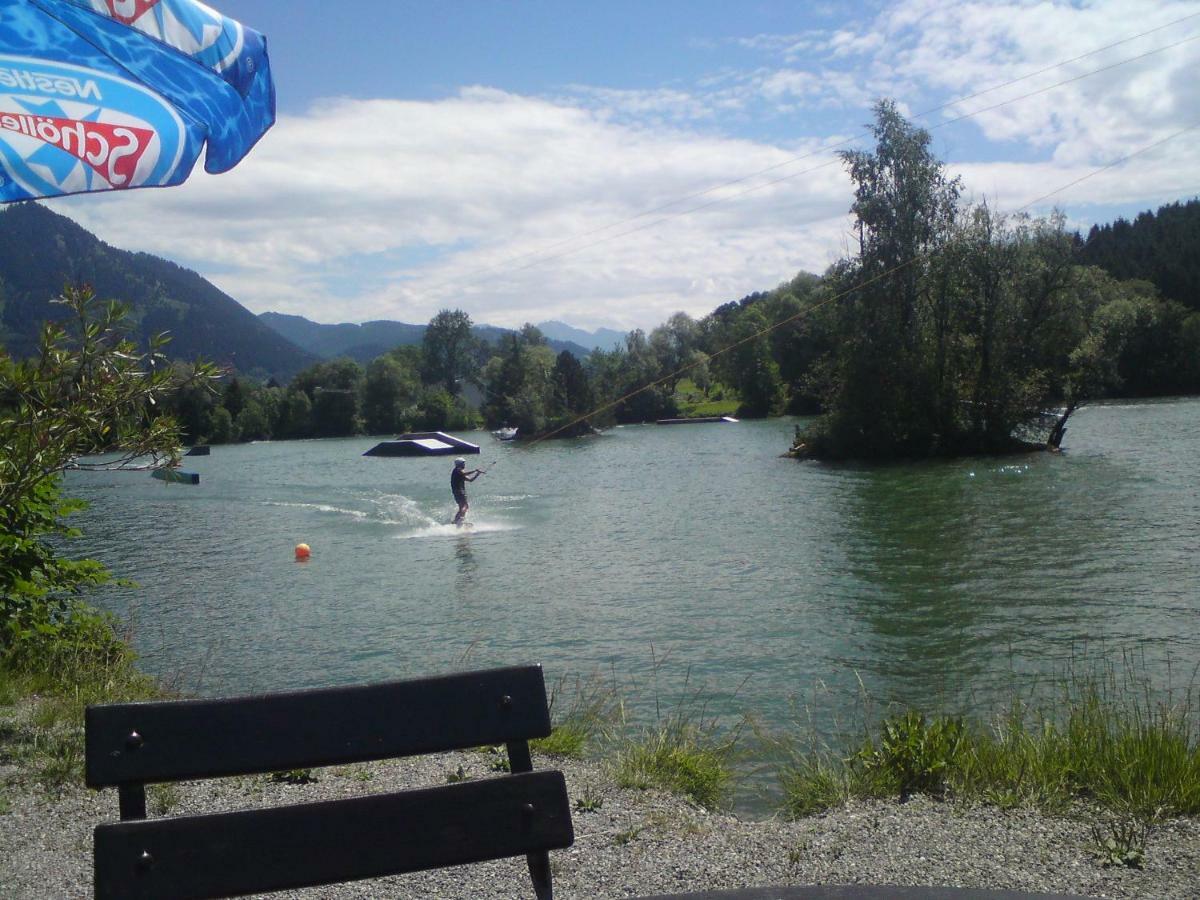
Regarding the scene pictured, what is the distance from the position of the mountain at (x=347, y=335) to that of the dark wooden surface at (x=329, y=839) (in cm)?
10196

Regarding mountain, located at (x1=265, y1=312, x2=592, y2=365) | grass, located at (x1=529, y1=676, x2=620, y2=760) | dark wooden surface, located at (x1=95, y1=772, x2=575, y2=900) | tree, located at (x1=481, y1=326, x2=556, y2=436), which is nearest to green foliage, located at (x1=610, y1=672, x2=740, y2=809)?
grass, located at (x1=529, y1=676, x2=620, y2=760)

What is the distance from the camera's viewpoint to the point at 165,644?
15.3m

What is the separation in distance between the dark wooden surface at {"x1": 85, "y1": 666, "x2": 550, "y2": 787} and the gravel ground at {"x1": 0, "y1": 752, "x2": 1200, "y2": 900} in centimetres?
165

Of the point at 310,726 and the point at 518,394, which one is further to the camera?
the point at 518,394

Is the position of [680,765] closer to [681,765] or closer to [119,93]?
[681,765]

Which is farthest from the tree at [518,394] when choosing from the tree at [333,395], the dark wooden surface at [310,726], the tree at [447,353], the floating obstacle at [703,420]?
the dark wooden surface at [310,726]

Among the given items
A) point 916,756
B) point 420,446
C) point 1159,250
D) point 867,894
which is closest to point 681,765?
point 916,756

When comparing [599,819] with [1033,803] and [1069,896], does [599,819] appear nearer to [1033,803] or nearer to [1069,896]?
[1033,803]

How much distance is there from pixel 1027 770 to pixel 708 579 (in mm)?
13706

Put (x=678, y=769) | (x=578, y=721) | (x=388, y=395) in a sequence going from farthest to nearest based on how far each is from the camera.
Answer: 1. (x=388, y=395)
2. (x=578, y=721)
3. (x=678, y=769)

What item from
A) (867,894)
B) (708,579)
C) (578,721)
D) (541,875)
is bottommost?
(708,579)

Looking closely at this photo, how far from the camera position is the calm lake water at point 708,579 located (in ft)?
41.9

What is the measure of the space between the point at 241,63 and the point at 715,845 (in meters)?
4.18

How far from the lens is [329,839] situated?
111 inches
